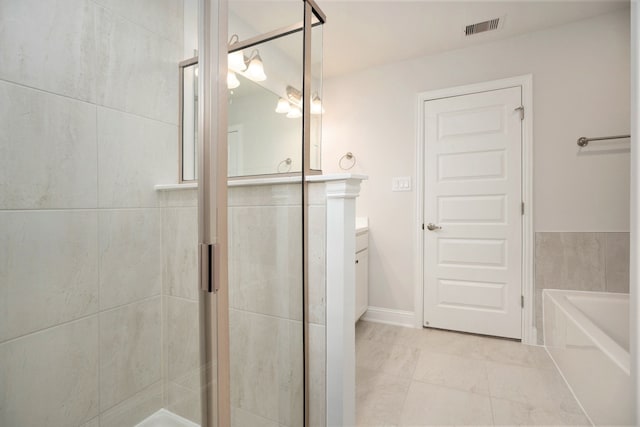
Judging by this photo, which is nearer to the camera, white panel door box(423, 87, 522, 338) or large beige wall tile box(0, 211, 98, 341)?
large beige wall tile box(0, 211, 98, 341)

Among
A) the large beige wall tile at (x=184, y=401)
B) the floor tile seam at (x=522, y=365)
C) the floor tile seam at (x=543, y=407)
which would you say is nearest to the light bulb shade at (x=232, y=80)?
the large beige wall tile at (x=184, y=401)

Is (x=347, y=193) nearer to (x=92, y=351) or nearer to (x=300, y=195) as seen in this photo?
(x=300, y=195)

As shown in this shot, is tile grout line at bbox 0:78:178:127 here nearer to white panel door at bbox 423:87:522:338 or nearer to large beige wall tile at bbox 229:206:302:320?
large beige wall tile at bbox 229:206:302:320

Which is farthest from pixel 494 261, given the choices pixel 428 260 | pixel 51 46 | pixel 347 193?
pixel 51 46

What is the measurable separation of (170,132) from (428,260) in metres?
2.45

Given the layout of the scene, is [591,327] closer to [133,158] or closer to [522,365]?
[522,365]

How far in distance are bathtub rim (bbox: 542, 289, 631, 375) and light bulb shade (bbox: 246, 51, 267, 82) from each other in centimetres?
177

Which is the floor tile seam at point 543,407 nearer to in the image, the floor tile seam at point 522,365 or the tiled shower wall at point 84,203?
the floor tile seam at point 522,365

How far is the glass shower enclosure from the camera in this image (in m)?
0.51

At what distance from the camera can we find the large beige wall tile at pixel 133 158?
574 mm

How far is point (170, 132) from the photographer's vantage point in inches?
25.2

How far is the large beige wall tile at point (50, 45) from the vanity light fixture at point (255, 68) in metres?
0.42

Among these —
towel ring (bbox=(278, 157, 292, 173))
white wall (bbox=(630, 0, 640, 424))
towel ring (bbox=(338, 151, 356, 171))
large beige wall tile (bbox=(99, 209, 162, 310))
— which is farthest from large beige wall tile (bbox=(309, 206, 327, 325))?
towel ring (bbox=(338, 151, 356, 171))

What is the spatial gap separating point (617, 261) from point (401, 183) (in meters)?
1.64
